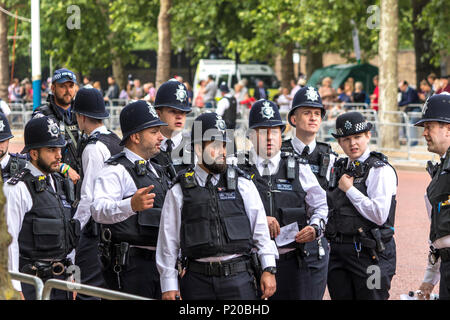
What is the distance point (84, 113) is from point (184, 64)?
4786cm

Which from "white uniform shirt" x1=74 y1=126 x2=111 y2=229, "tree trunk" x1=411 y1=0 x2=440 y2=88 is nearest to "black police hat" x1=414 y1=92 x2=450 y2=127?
"white uniform shirt" x1=74 y1=126 x2=111 y2=229

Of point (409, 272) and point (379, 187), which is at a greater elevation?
point (379, 187)

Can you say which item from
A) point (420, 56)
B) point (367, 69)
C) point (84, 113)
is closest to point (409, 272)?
point (84, 113)

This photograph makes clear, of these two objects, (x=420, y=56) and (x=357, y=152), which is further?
(x=420, y=56)

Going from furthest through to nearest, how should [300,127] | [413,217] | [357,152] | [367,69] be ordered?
[367,69], [413,217], [300,127], [357,152]

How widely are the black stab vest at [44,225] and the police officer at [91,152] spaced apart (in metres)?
0.71

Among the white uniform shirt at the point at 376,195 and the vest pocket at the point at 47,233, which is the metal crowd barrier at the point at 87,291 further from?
the white uniform shirt at the point at 376,195

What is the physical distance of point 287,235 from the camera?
20.2 ft

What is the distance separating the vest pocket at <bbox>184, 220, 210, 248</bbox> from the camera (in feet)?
16.7

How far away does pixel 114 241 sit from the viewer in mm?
5898

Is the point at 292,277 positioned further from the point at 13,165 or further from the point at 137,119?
the point at 13,165

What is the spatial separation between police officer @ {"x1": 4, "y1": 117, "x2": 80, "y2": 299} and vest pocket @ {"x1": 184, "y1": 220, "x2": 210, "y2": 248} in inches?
48.1
